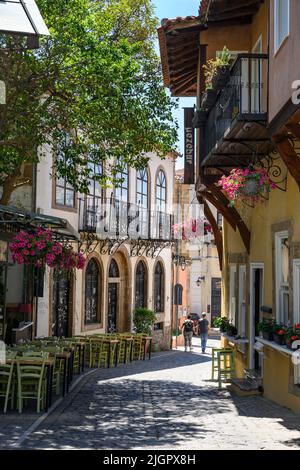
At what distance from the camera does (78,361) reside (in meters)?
18.1

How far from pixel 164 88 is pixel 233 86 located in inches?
227

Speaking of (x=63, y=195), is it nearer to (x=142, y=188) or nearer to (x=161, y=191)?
(x=142, y=188)

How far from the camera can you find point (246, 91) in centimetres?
1156

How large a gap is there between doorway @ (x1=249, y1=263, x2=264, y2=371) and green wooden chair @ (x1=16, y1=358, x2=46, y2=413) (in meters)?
4.99

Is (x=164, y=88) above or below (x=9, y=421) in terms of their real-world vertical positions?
above

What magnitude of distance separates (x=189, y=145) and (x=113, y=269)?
1149cm

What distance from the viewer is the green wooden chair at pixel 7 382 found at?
1116 cm

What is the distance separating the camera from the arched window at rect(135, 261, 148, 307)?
102ft

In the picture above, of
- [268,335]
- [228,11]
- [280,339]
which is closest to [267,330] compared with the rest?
[268,335]

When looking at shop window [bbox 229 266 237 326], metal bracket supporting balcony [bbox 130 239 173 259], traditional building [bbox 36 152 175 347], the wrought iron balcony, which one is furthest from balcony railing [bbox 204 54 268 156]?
metal bracket supporting balcony [bbox 130 239 173 259]

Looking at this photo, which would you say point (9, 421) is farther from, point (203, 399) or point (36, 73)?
point (36, 73)

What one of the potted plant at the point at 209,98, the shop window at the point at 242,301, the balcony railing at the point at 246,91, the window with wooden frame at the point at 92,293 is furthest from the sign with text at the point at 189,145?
the window with wooden frame at the point at 92,293

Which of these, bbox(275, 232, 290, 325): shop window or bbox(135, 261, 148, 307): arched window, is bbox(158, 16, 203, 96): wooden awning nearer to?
bbox(275, 232, 290, 325): shop window
